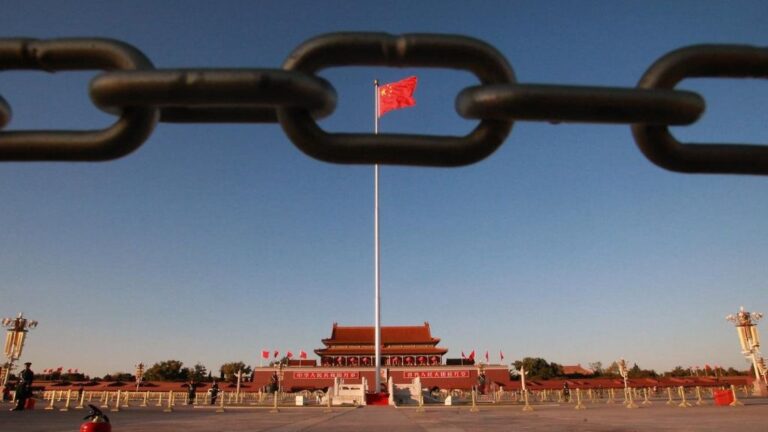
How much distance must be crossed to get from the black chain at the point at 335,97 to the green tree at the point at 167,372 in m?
59.4

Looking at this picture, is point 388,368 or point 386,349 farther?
point 386,349

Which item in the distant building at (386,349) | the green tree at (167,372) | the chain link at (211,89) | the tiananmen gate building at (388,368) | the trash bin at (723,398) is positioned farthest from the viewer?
the green tree at (167,372)

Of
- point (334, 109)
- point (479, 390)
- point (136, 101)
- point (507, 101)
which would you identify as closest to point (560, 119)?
point (507, 101)

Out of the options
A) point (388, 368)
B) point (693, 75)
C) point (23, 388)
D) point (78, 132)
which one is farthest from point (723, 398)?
point (388, 368)

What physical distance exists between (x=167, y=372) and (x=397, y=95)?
43.9 metres

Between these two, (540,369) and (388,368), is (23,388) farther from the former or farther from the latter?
(540,369)

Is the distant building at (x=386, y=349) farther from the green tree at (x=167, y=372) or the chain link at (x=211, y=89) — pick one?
the chain link at (x=211, y=89)

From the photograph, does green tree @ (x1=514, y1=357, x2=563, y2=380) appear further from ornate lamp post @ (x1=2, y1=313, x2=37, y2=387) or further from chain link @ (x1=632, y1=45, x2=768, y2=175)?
chain link @ (x1=632, y1=45, x2=768, y2=175)

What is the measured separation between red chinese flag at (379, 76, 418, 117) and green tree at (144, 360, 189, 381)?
4259 cm

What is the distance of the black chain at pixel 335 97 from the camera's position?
120cm

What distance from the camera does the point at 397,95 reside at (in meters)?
25.4

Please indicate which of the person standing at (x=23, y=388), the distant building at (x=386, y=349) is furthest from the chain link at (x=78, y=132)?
the distant building at (x=386, y=349)

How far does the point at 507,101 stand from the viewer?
122 cm

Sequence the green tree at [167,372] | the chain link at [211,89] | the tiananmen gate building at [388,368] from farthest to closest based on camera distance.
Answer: the green tree at [167,372] → the tiananmen gate building at [388,368] → the chain link at [211,89]
